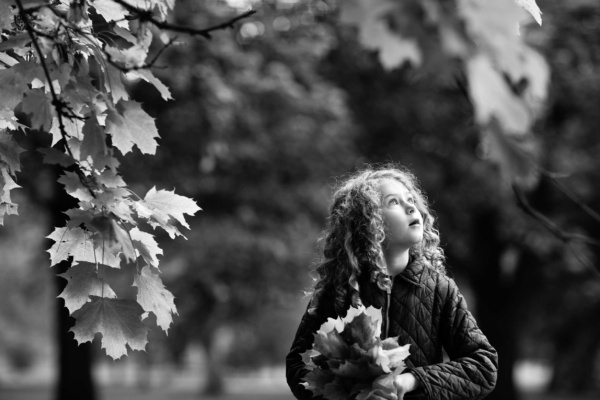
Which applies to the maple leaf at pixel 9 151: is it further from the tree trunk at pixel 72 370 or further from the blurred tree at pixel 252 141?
the tree trunk at pixel 72 370

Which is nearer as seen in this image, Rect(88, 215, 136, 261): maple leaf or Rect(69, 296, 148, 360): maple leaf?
Rect(88, 215, 136, 261): maple leaf

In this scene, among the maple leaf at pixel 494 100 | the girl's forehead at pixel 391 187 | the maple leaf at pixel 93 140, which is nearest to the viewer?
the maple leaf at pixel 494 100

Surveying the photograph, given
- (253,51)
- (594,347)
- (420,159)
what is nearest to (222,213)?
(253,51)

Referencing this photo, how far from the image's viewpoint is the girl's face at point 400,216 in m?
2.87

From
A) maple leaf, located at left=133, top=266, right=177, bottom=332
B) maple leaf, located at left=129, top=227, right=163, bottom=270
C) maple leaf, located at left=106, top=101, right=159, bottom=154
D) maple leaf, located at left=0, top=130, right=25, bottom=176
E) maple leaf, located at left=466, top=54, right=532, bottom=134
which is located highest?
maple leaf, located at left=0, top=130, right=25, bottom=176

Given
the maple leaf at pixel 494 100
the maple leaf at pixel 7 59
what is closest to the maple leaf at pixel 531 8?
the maple leaf at pixel 494 100

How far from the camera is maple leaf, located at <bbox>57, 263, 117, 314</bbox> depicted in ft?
8.34

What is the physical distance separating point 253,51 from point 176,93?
7.17 ft

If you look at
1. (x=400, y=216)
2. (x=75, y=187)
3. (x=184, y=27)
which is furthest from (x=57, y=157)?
(x=400, y=216)

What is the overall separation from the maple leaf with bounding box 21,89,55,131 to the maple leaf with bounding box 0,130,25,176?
1.55ft

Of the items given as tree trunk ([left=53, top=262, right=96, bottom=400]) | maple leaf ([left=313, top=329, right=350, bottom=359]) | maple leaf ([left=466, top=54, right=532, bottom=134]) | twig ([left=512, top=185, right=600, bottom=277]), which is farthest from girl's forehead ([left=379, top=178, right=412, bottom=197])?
tree trunk ([left=53, top=262, right=96, bottom=400])

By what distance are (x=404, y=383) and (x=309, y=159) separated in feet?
31.2

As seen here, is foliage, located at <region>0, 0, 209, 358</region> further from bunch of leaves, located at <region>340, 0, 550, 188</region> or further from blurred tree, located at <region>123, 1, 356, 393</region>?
blurred tree, located at <region>123, 1, 356, 393</region>

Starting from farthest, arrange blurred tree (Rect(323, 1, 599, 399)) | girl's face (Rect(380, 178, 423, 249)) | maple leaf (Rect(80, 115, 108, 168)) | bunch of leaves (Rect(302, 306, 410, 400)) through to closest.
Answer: blurred tree (Rect(323, 1, 599, 399)), girl's face (Rect(380, 178, 423, 249)), bunch of leaves (Rect(302, 306, 410, 400)), maple leaf (Rect(80, 115, 108, 168))
